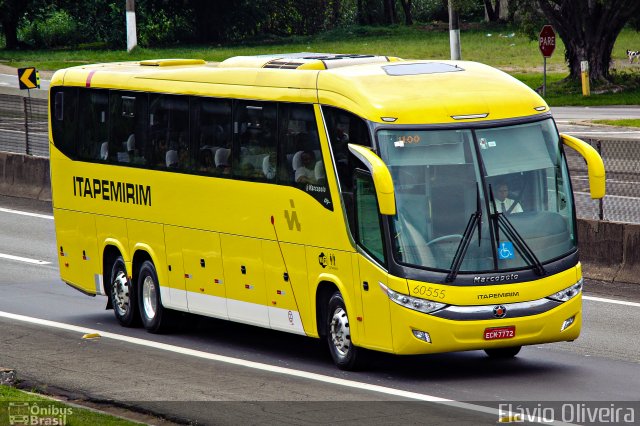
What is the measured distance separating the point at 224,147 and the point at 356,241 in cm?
296

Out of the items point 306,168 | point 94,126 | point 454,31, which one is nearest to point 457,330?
point 306,168

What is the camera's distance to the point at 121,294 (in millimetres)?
18438

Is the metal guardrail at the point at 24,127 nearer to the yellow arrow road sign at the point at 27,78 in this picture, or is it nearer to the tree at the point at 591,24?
the yellow arrow road sign at the point at 27,78

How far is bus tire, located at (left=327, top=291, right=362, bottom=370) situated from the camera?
14134 mm

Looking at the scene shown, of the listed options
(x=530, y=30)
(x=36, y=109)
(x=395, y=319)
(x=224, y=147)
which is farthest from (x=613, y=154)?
(x=530, y=30)

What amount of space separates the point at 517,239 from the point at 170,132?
550cm

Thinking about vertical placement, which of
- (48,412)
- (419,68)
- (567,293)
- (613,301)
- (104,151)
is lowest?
(613,301)

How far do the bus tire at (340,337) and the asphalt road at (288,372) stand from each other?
0.53ft

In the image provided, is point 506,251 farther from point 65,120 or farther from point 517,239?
point 65,120

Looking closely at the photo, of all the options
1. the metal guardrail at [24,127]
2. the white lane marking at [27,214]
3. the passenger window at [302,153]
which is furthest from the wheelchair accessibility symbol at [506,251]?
the metal guardrail at [24,127]

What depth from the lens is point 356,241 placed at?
13.9m

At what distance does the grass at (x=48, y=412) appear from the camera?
1126cm

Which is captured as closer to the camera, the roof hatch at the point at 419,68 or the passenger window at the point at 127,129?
the roof hatch at the point at 419,68

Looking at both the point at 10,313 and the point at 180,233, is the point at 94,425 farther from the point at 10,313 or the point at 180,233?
the point at 10,313
